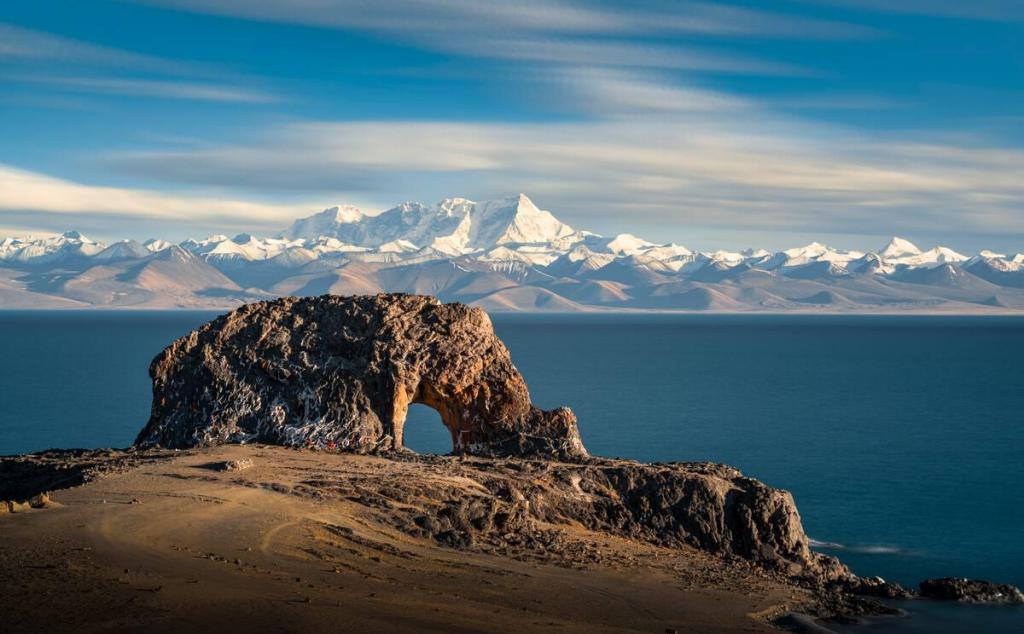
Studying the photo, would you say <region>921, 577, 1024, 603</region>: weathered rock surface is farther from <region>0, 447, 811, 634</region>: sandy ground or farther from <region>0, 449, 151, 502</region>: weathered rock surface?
<region>0, 449, 151, 502</region>: weathered rock surface

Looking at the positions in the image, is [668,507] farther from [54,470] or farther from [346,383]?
[54,470]

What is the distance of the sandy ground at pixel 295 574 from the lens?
17734mm

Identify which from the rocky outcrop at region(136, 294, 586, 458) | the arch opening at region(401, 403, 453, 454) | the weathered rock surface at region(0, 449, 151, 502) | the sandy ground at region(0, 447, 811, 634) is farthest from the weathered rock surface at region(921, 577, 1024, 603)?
the arch opening at region(401, 403, 453, 454)

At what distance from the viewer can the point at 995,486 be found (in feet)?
172

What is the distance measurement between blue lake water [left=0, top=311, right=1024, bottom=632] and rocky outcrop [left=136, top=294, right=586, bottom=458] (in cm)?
1235

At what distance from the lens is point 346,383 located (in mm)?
33969

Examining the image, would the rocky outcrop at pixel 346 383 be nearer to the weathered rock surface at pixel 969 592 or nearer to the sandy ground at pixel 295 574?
the sandy ground at pixel 295 574

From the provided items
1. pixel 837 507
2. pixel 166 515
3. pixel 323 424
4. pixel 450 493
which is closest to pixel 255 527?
pixel 166 515

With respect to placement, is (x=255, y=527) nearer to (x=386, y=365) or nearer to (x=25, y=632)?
(x=25, y=632)

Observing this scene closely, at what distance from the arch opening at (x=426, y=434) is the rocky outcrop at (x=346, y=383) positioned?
62.0 ft

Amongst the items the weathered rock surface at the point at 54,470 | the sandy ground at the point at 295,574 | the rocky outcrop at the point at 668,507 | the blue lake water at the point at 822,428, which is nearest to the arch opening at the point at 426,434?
the blue lake water at the point at 822,428

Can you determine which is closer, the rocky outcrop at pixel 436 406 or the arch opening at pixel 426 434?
the rocky outcrop at pixel 436 406

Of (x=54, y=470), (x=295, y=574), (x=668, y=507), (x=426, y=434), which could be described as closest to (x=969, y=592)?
(x=668, y=507)

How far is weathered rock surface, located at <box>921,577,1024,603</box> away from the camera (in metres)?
27.1
